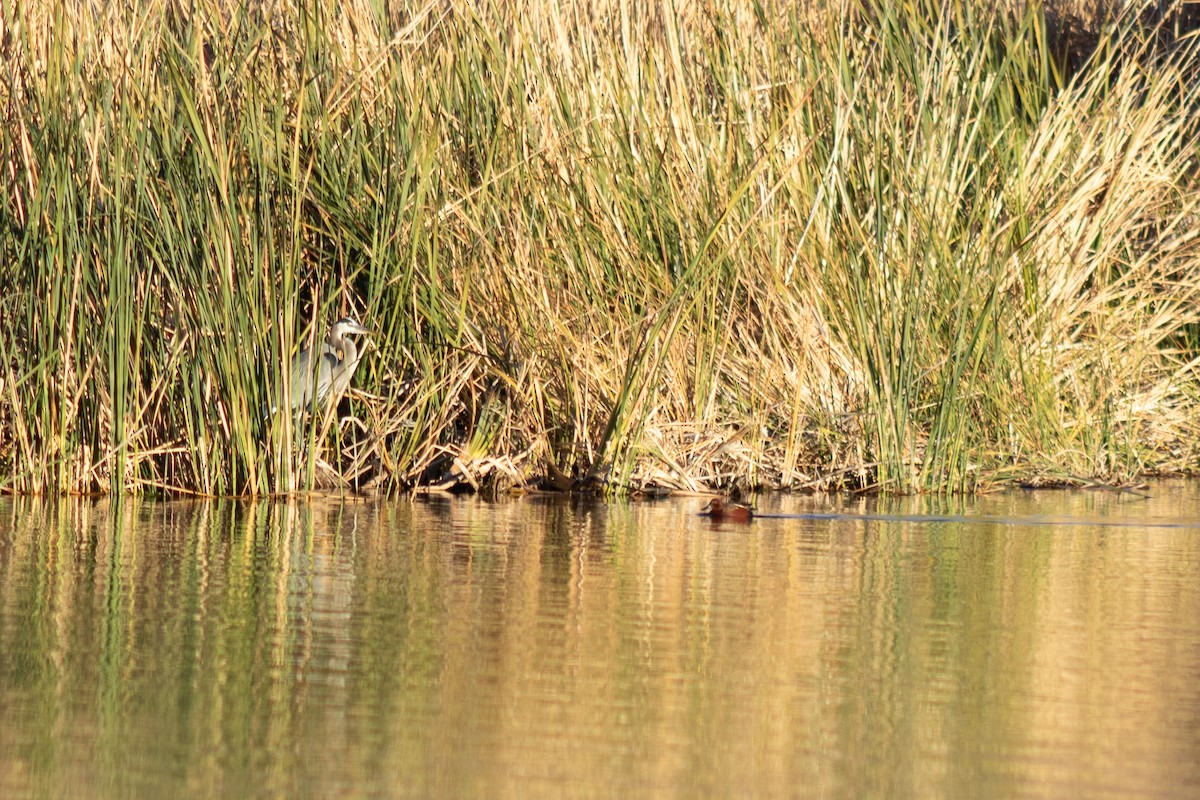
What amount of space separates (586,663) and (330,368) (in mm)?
4166

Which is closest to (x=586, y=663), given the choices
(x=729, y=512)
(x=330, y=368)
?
(x=729, y=512)

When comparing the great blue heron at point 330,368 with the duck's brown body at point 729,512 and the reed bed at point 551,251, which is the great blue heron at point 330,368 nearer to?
the reed bed at point 551,251

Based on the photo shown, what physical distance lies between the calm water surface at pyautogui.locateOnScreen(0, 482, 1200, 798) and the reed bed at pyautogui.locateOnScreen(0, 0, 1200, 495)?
1.15 metres

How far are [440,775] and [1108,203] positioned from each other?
7989mm

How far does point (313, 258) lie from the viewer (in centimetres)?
880

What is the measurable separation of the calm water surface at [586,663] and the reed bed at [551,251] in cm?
115

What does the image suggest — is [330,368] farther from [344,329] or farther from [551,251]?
[551,251]

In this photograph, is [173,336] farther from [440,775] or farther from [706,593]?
[440,775]

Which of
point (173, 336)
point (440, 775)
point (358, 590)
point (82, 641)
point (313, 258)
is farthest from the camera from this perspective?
point (313, 258)

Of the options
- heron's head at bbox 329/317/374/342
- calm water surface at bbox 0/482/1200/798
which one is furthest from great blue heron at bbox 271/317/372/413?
calm water surface at bbox 0/482/1200/798

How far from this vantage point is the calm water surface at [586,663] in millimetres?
3264

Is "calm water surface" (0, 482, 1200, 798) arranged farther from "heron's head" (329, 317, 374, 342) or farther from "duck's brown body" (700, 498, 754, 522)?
"heron's head" (329, 317, 374, 342)

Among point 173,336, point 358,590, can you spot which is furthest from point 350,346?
point 358,590

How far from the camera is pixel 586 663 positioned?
13.8 feet
